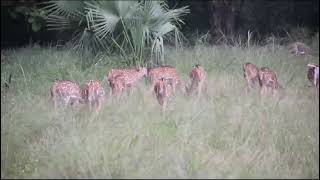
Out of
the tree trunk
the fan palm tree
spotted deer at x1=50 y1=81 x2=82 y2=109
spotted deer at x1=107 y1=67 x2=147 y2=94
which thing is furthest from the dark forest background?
spotted deer at x1=50 y1=81 x2=82 y2=109

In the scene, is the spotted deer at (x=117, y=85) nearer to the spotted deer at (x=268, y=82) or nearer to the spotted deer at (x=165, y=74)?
the spotted deer at (x=165, y=74)

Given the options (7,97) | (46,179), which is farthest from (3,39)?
(46,179)

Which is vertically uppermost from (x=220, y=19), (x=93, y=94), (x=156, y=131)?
(x=220, y=19)

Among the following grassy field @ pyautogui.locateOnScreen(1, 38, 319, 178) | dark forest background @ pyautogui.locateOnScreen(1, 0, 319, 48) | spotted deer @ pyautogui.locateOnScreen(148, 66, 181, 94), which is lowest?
grassy field @ pyautogui.locateOnScreen(1, 38, 319, 178)

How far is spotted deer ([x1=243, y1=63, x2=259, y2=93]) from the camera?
3.16m

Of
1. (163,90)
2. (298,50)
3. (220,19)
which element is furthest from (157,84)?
(220,19)

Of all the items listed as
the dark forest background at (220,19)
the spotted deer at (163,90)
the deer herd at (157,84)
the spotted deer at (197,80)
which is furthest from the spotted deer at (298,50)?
the spotted deer at (163,90)

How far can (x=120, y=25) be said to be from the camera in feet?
11.1

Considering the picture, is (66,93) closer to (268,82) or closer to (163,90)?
(163,90)

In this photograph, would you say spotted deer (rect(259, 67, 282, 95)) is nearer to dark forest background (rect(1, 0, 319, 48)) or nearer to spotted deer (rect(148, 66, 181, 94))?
spotted deer (rect(148, 66, 181, 94))

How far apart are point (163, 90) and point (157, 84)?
0.23 feet

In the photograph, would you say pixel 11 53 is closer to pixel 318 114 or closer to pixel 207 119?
pixel 207 119

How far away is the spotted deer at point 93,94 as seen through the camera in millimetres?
2869

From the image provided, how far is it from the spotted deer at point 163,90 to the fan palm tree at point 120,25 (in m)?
0.29
